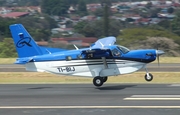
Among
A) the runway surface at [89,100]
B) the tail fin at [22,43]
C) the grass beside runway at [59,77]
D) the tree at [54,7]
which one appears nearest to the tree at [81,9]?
the tree at [54,7]

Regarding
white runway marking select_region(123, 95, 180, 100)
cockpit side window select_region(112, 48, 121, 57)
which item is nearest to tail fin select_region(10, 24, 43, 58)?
cockpit side window select_region(112, 48, 121, 57)

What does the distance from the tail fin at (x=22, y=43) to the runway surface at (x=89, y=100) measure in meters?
1.96

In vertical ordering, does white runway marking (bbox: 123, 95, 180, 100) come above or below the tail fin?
below

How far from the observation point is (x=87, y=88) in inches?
833

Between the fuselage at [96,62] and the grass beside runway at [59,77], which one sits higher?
the fuselage at [96,62]

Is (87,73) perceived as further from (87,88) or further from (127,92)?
(127,92)

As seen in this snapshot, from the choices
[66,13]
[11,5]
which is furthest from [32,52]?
[11,5]

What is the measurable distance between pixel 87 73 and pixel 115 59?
1598 millimetres

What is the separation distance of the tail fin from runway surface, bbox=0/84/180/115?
196 centimetres

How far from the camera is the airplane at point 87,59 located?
2211 centimetres

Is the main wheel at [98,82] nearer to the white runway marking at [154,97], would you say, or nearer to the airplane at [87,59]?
Result: the airplane at [87,59]

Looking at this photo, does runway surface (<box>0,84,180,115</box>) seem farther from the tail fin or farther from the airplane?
the tail fin

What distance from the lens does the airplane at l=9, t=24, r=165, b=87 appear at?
72.5 feet

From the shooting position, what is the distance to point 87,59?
22656 millimetres
